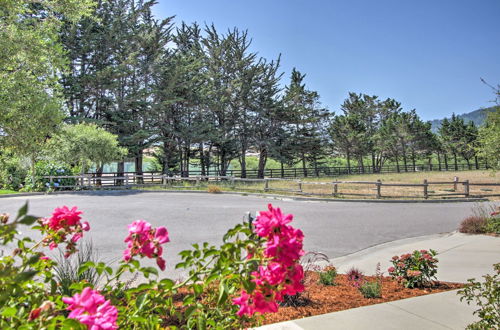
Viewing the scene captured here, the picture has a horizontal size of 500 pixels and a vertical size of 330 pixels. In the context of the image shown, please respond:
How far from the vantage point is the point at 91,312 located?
3.97 ft

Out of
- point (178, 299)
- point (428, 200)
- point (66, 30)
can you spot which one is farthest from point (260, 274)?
point (66, 30)

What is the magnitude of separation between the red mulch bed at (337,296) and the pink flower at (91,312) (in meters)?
2.55

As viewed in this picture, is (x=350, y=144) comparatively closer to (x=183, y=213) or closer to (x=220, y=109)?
(x=220, y=109)

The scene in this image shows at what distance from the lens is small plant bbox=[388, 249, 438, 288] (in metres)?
4.71

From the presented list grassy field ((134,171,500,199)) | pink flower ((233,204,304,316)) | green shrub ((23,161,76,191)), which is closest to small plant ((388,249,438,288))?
pink flower ((233,204,304,316))

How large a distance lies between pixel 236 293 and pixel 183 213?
427 inches

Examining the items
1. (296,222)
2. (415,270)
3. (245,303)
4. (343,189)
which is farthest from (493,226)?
(343,189)

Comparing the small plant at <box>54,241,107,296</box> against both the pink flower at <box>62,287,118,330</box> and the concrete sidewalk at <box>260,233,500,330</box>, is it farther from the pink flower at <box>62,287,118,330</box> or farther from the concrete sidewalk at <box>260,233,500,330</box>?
the concrete sidewalk at <box>260,233,500,330</box>

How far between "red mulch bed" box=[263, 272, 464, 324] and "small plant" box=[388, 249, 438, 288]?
0.10 meters

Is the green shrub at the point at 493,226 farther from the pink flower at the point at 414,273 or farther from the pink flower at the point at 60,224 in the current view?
the pink flower at the point at 60,224

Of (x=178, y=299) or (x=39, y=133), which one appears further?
(x=39, y=133)

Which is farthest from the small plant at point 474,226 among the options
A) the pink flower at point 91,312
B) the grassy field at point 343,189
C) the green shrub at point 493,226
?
the pink flower at point 91,312

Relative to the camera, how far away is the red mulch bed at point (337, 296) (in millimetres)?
3753

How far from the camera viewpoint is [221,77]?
3934 cm
